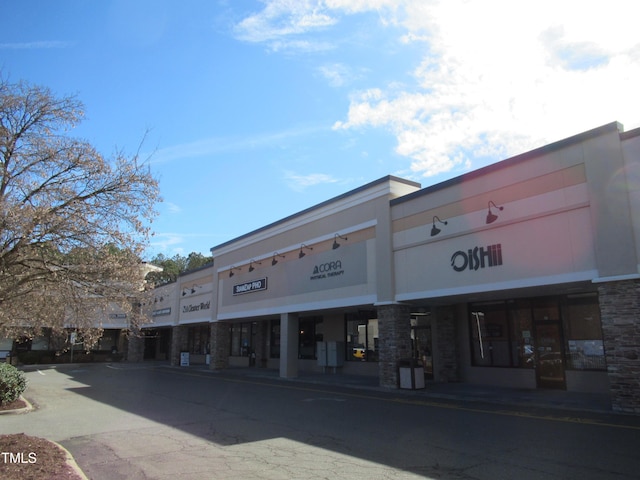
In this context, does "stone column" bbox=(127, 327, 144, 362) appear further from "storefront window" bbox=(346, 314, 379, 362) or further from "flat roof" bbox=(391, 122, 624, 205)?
"flat roof" bbox=(391, 122, 624, 205)

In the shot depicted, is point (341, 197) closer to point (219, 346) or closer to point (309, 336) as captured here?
point (309, 336)

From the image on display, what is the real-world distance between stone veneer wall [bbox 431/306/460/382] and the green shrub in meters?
14.9

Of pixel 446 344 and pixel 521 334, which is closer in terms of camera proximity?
pixel 521 334

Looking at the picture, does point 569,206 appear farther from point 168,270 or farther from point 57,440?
point 168,270

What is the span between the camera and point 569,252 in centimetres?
1304

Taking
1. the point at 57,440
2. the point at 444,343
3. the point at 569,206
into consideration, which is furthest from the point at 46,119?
the point at 444,343

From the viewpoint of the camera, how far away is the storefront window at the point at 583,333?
15389mm

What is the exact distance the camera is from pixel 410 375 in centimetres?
1711

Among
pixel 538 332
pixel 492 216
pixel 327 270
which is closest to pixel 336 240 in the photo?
pixel 327 270

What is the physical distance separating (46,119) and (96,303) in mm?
3403

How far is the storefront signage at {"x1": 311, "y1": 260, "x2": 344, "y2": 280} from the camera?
21.1 m

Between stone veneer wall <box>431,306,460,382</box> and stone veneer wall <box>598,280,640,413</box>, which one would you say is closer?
stone veneer wall <box>598,280,640,413</box>

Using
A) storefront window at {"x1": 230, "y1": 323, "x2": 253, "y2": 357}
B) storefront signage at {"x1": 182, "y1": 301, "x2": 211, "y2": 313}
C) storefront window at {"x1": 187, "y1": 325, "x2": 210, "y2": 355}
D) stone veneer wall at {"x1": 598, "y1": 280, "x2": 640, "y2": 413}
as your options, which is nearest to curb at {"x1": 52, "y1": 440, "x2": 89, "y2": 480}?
stone veneer wall at {"x1": 598, "y1": 280, "x2": 640, "y2": 413}

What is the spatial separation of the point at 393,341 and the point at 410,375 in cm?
138
